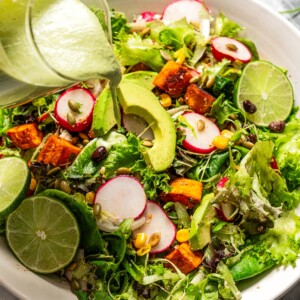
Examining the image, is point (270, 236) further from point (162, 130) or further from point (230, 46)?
point (230, 46)

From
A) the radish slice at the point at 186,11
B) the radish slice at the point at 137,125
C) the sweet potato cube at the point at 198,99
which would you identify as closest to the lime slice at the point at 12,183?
the radish slice at the point at 137,125

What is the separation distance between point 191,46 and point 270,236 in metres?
1.08

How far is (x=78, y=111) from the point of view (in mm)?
2729

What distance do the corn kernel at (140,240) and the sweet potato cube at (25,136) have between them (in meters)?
0.67

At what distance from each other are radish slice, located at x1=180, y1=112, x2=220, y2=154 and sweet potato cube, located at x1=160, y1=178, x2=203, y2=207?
6.8 inches

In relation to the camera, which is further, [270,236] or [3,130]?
[3,130]

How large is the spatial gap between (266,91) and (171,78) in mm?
502

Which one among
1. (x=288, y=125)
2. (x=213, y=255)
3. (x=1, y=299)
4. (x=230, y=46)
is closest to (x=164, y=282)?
(x=213, y=255)

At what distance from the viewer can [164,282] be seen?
100 inches

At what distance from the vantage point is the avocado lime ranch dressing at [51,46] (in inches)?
75.1

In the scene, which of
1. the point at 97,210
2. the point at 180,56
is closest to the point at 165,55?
the point at 180,56

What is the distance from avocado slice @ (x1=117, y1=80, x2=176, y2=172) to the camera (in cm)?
263

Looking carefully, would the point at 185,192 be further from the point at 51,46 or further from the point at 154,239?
the point at 51,46

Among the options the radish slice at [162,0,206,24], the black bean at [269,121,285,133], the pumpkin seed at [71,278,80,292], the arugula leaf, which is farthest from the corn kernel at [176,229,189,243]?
the radish slice at [162,0,206,24]
